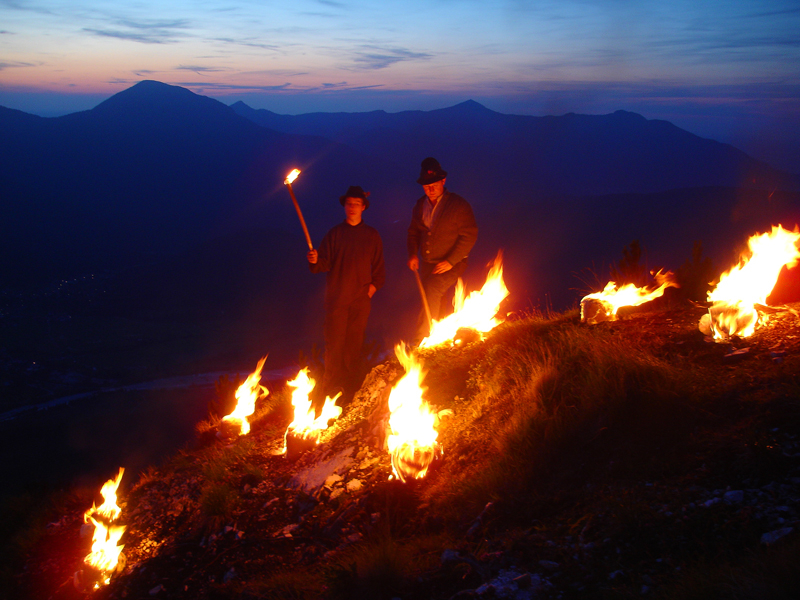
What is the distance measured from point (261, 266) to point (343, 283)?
87.5 meters

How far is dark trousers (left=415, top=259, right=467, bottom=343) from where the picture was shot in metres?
5.81

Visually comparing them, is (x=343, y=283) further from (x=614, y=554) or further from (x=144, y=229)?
(x=144, y=229)

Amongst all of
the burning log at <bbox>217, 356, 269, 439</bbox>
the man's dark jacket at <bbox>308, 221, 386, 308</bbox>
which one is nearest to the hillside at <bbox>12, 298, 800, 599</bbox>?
the man's dark jacket at <bbox>308, 221, 386, 308</bbox>

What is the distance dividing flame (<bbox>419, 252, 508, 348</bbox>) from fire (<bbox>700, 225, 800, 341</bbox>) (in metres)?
2.19

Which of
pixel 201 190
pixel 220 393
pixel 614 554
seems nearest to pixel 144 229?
pixel 201 190

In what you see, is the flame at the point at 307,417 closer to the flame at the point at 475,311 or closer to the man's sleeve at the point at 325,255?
the flame at the point at 475,311

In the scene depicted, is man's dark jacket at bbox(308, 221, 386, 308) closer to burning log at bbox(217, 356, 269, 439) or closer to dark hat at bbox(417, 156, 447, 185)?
dark hat at bbox(417, 156, 447, 185)

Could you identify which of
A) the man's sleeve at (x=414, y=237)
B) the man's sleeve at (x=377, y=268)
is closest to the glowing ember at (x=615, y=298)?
the man's sleeve at (x=414, y=237)

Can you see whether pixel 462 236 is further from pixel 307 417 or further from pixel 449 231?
pixel 307 417

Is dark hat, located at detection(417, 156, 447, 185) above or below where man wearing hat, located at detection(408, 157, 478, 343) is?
above

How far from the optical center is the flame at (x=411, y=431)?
4016 mm

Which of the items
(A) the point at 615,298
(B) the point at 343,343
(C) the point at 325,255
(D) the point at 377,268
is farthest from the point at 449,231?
(B) the point at 343,343

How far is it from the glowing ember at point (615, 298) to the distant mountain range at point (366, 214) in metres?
14.4

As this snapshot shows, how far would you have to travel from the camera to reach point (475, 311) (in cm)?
600
